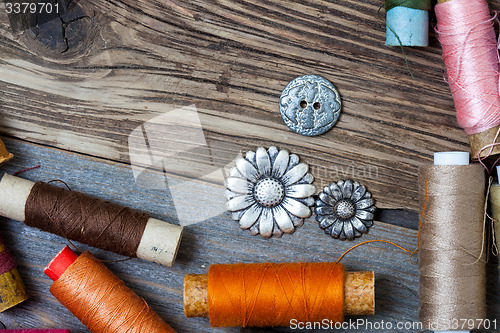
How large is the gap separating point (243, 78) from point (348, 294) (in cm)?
63

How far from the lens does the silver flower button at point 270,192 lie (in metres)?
1.21

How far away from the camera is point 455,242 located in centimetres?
110

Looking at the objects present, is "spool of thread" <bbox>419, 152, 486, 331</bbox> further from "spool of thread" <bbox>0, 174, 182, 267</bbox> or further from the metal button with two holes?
"spool of thread" <bbox>0, 174, 182, 267</bbox>

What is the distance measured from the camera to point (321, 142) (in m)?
1.22

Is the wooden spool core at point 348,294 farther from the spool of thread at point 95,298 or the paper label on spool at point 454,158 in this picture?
the paper label on spool at point 454,158

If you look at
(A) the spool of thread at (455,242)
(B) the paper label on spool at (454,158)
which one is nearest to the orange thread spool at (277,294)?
(A) the spool of thread at (455,242)

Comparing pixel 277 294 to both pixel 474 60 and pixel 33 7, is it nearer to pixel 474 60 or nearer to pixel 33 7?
pixel 474 60

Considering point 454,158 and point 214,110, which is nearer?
point 454,158

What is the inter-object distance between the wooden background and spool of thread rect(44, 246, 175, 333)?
0.25 feet

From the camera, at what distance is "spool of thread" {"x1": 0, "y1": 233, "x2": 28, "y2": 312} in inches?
46.4

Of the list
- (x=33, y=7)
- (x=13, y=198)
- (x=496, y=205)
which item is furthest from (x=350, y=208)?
Answer: (x=33, y=7)

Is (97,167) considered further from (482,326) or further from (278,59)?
(482,326)

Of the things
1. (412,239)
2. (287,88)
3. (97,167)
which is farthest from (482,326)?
(97,167)

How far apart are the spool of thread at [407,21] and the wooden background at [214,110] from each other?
75mm
